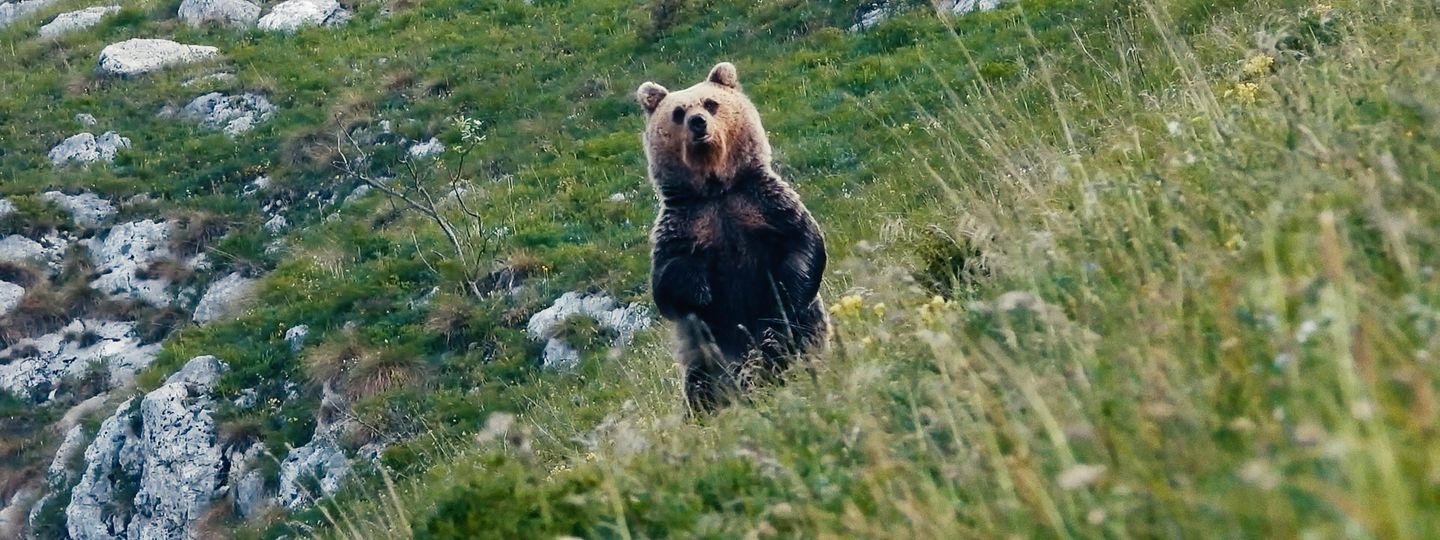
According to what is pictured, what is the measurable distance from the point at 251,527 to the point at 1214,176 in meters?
9.54

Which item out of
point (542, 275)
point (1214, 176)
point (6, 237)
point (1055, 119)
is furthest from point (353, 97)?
point (1214, 176)

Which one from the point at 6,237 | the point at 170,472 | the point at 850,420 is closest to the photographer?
the point at 850,420

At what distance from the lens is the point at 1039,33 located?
14.1 meters

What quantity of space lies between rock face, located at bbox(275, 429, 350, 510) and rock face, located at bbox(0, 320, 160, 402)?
3.57 metres

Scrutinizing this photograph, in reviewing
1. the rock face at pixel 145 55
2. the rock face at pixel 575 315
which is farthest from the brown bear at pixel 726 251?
the rock face at pixel 145 55

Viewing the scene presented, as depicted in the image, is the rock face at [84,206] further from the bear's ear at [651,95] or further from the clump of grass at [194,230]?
the bear's ear at [651,95]

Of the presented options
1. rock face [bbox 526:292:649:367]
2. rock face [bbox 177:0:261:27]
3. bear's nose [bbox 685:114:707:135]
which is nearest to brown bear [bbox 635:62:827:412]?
bear's nose [bbox 685:114:707:135]

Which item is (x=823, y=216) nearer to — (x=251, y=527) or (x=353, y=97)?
(x=251, y=527)

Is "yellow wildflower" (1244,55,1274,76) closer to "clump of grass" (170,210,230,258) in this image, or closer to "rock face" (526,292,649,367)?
"rock face" (526,292,649,367)

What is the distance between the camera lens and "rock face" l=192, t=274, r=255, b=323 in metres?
15.4

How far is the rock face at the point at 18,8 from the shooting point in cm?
2900

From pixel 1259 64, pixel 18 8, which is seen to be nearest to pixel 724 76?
pixel 1259 64

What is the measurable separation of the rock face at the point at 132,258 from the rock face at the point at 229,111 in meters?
2.68

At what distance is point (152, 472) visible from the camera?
41.7 ft
